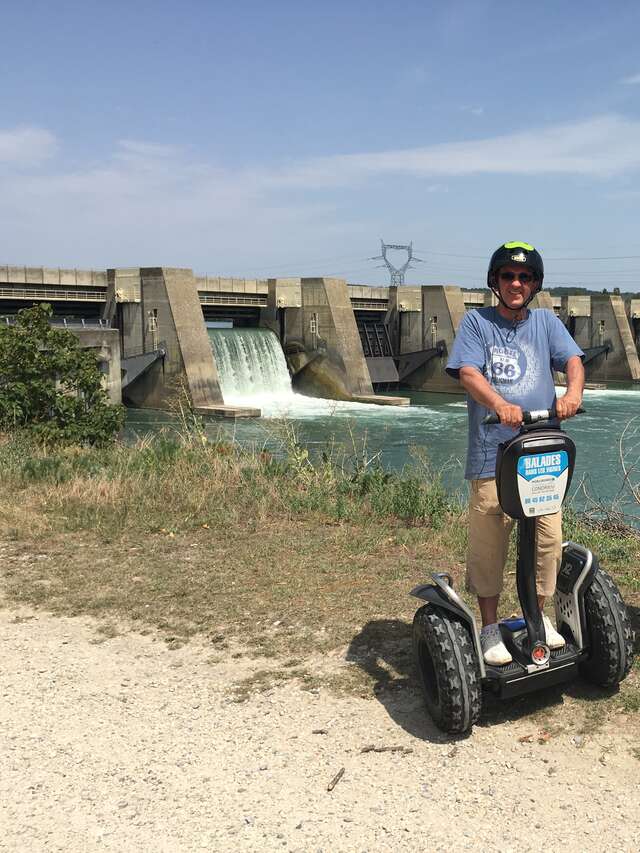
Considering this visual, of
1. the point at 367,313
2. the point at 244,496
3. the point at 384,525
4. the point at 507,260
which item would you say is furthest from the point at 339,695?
the point at 367,313

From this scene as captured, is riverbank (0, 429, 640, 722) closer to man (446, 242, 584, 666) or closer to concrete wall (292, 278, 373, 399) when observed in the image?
man (446, 242, 584, 666)

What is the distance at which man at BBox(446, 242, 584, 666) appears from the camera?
343 centimetres

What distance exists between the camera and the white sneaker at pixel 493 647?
3.36m

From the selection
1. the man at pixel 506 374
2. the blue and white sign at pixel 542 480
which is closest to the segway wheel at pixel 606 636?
the man at pixel 506 374

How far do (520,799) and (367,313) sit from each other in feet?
→ 127

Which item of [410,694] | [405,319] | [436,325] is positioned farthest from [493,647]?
[405,319]

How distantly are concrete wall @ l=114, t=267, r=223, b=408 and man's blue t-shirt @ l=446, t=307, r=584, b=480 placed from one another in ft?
83.2

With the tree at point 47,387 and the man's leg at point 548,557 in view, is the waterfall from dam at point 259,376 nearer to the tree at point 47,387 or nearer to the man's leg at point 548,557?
the tree at point 47,387

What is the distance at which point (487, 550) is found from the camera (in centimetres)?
354

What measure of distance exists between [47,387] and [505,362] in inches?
346

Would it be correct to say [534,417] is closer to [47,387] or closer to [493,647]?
[493,647]

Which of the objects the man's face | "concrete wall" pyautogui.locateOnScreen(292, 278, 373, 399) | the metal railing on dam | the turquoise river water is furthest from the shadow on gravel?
"concrete wall" pyautogui.locateOnScreen(292, 278, 373, 399)

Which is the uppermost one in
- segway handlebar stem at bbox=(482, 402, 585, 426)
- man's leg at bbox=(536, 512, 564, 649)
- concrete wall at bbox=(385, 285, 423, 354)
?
concrete wall at bbox=(385, 285, 423, 354)

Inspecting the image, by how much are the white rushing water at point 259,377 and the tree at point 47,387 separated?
60.5 feet
